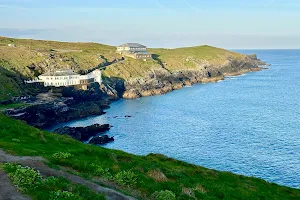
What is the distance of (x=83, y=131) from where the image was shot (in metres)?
93.6

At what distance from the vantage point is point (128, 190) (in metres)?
22.6

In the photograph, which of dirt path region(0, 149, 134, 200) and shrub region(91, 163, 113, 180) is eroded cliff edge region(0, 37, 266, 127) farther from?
shrub region(91, 163, 113, 180)

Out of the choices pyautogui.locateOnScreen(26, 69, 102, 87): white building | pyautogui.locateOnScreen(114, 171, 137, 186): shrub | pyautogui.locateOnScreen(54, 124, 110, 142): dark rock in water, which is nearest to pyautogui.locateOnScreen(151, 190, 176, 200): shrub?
pyautogui.locateOnScreen(114, 171, 137, 186): shrub

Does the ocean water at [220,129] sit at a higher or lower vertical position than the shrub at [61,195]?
lower

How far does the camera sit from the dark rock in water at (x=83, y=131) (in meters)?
90.1

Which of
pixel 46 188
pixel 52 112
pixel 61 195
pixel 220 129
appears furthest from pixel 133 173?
pixel 52 112

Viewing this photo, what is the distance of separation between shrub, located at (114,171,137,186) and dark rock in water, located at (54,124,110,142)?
218 feet

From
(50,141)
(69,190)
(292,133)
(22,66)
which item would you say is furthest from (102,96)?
(69,190)

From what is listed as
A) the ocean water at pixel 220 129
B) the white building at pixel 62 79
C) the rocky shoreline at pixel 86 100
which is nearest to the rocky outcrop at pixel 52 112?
the rocky shoreline at pixel 86 100

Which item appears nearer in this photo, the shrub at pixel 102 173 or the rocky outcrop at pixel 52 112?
the shrub at pixel 102 173

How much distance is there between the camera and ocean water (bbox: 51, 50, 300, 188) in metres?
68.5

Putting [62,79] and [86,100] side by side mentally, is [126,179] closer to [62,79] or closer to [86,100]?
[86,100]

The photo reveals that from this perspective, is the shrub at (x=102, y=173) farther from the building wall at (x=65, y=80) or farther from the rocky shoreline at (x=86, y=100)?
the building wall at (x=65, y=80)

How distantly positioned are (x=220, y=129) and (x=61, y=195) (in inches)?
3290
